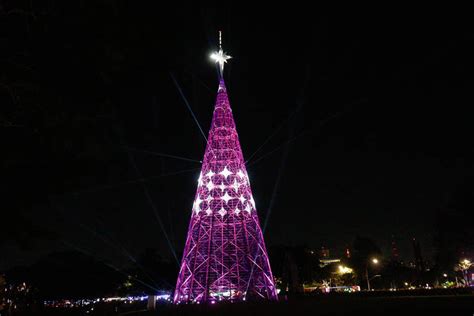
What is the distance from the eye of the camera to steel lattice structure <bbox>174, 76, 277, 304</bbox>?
22.9 meters

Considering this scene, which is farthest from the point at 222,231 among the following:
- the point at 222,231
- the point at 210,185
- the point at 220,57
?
the point at 220,57

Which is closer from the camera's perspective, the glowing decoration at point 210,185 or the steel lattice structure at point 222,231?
the steel lattice structure at point 222,231

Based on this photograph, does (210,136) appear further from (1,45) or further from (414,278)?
(414,278)

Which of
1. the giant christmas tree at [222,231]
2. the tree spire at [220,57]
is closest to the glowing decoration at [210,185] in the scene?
the giant christmas tree at [222,231]

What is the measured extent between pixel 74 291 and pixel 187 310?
153 feet

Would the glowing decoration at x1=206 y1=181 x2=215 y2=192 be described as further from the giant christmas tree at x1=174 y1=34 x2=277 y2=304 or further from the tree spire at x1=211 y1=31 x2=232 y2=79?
the tree spire at x1=211 y1=31 x2=232 y2=79

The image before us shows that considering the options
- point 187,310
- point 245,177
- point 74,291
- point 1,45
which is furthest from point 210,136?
point 74,291

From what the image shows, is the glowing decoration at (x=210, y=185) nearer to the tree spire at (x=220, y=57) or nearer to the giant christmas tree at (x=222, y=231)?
the giant christmas tree at (x=222, y=231)

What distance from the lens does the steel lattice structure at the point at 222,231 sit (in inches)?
900

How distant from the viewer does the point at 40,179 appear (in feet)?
29.7

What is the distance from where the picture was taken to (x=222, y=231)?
23234mm

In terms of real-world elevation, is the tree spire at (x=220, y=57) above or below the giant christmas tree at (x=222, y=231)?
above

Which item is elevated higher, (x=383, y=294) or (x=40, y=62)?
(x=40, y=62)

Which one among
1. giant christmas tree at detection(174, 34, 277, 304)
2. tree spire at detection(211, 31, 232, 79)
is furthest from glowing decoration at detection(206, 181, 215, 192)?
tree spire at detection(211, 31, 232, 79)
